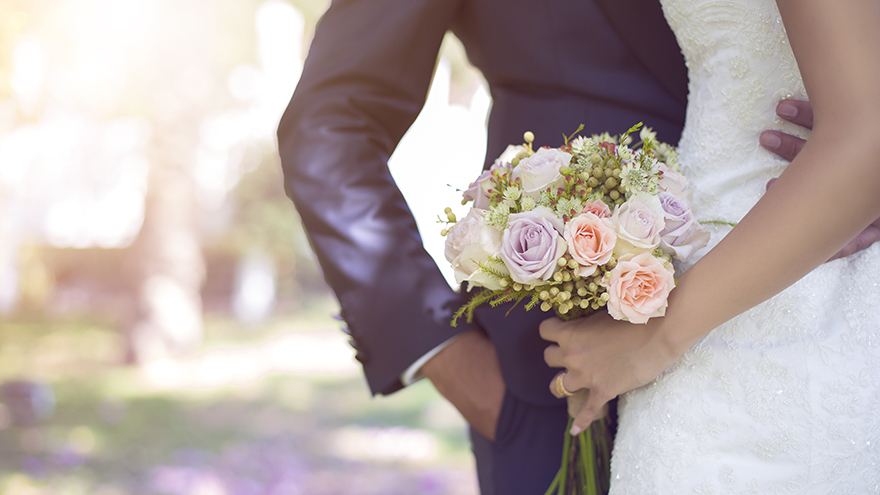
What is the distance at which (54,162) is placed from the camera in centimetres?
1370

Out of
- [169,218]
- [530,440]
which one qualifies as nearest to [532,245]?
[530,440]

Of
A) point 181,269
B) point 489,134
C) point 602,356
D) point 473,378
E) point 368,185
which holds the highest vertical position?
point 489,134

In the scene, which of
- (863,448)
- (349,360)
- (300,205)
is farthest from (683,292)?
(349,360)

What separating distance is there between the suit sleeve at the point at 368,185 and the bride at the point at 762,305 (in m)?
0.45

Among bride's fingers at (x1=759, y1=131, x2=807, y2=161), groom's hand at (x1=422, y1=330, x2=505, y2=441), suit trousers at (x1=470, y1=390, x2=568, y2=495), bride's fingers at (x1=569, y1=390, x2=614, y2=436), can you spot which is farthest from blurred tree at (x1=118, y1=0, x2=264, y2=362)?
bride's fingers at (x1=759, y1=131, x2=807, y2=161)

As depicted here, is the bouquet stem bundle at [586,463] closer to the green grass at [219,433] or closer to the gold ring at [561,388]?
the gold ring at [561,388]

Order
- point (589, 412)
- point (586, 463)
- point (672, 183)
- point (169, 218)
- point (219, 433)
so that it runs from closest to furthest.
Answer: point (672, 183) < point (589, 412) < point (586, 463) < point (219, 433) < point (169, 218)

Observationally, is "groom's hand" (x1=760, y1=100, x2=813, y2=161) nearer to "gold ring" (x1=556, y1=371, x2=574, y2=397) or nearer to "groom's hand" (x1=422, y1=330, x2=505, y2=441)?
"gold ring" (x1=556, y1=371, x2=574, y2=397)

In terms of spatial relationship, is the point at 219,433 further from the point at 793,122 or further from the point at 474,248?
the point at 793,122

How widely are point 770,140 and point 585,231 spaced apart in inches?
18.7

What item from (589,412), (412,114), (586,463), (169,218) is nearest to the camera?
(589,412)

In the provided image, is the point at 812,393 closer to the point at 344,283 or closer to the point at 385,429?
the point at 344,283

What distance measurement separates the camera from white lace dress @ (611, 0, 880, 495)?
1208mm

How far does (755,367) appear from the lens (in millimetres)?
1239
